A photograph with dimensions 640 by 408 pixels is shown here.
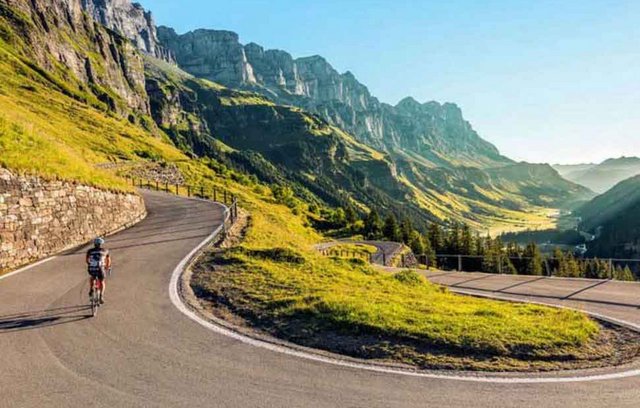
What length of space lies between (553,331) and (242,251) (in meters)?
12.2

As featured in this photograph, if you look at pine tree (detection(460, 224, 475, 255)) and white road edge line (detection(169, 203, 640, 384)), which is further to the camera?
pine tree (detection(460, 224, 475, 255))

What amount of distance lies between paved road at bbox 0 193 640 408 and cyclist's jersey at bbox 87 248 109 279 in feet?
3.15

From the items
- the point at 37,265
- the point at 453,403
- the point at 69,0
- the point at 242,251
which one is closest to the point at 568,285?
the point at 242,251

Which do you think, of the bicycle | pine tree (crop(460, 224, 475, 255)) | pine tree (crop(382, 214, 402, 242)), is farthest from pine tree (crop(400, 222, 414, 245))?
the bicycle

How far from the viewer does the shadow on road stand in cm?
1009

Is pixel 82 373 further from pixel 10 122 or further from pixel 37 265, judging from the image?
pixel 10 122

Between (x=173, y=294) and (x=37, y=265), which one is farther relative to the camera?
(x=37, y=265)

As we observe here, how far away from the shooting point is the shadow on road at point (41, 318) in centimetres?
1009

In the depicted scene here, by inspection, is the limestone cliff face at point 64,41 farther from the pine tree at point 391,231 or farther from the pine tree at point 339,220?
the pine tree at point 391,231

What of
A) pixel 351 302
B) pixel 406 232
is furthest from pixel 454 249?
pixel 351 302

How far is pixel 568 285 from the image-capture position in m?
20.5

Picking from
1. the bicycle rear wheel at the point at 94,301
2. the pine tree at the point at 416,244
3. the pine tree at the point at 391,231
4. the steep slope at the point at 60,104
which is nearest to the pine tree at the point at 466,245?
the pine tree at the point at 416,244

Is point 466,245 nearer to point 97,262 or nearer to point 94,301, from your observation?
point 97,262

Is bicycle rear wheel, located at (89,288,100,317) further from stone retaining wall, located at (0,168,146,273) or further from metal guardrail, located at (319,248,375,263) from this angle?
metal guardrail, located at (319,248,375,263)
